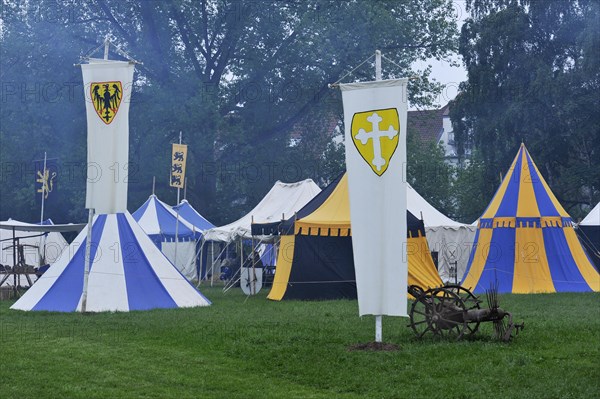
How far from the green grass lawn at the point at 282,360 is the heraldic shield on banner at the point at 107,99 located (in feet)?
11.0

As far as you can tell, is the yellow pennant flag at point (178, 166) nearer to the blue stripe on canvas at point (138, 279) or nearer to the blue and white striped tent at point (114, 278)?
the blue and white striped tent at point (114, 278)

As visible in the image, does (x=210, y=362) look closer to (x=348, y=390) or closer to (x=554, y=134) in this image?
(x=348, y=390)

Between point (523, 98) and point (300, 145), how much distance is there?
30.8 ft

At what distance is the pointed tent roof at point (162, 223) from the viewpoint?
3016cm

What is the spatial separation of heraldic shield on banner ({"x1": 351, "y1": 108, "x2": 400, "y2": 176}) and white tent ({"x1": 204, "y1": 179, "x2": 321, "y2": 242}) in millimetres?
12786

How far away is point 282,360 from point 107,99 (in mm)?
6552

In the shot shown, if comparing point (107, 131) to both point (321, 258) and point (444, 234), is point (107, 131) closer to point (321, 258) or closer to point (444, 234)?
point (321, 258)

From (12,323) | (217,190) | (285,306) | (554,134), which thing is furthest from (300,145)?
(12,323)

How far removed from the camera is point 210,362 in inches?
420

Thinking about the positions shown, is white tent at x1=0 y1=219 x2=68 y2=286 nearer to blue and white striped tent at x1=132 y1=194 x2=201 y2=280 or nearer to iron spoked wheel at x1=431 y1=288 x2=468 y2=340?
blue and white striped tent at x1=132 y1=194 x2=201 y2=280

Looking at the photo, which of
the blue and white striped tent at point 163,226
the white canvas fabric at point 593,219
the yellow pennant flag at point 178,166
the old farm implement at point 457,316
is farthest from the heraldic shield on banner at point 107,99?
the white canvas fabric at point 593,219

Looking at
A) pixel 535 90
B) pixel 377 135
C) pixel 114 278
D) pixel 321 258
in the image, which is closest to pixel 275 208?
pixel 321 258

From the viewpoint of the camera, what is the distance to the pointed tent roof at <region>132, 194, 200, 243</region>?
30156mm

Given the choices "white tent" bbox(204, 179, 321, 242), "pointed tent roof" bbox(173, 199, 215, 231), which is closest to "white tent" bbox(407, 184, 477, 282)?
"white tent" bbox(204, 179, 321, 242)
